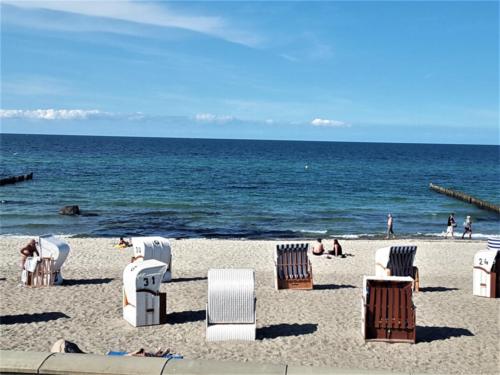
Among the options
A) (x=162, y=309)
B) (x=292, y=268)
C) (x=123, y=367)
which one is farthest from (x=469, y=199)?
(x=123, y=367)

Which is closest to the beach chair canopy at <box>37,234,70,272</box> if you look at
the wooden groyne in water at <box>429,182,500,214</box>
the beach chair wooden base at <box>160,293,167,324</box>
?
the beach chair wooden base at <box>160,293,167,324</box>

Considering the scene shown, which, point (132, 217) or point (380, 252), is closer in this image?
point (380, 252)

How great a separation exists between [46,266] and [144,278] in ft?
16.2

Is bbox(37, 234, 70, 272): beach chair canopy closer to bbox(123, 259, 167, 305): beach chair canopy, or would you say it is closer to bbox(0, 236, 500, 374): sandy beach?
bbox(0, 236, 500, 374): sandy beach

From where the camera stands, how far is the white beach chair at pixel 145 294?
12.3 meters

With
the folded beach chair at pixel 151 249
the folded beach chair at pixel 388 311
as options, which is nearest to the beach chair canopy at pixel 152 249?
the folded beach chair at pixel 151 249

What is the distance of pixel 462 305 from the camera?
1477 centimetres

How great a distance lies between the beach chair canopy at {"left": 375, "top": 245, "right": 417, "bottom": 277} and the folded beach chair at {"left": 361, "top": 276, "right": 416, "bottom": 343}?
13.5ft

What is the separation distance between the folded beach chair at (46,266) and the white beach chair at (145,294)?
4.43 metres

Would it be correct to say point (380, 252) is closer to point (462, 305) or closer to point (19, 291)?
point (462, 305)

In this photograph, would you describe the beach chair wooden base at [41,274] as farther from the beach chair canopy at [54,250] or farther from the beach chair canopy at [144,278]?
the beach chair canopy at [144,278]

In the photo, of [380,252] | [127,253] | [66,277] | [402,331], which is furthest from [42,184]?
[402,331]

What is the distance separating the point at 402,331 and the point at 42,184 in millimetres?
52344

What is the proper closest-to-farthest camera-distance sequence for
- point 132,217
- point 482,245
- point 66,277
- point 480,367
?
point 480,367
point 66,277
point 482,245
point 132,217
